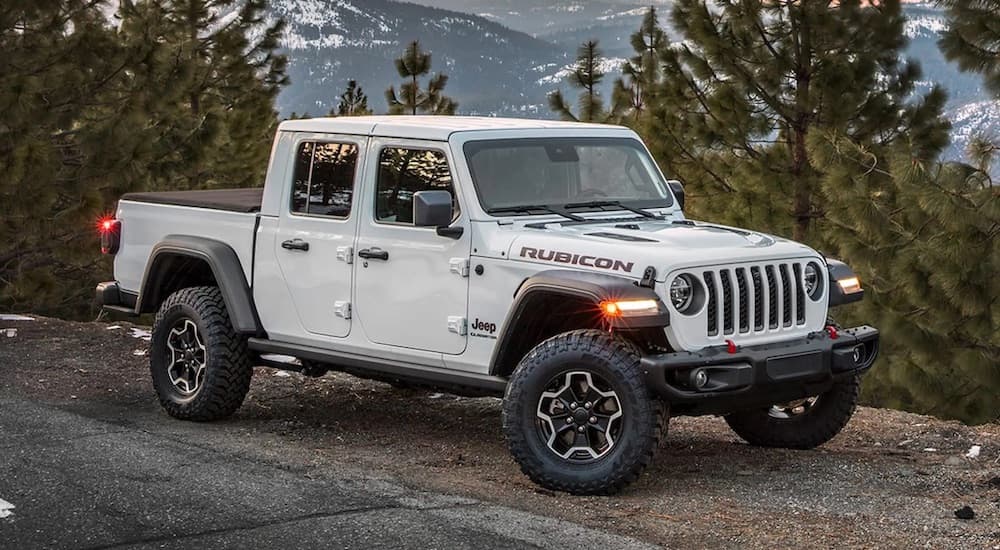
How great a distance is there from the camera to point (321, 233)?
890 centimetres

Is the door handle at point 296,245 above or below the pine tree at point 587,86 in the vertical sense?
below

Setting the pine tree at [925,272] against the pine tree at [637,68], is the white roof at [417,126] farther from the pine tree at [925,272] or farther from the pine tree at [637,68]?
the pine tree at [637,68]

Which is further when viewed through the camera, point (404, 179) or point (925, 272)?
point (925, 272)

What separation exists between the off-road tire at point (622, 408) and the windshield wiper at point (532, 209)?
0.93m

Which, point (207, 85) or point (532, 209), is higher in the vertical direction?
point (207, 85)

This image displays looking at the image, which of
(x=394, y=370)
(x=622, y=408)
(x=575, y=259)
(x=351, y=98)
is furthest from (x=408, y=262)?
(x=351, y=98)

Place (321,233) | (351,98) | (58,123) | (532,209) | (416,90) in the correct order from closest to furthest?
(532,209), (321,233), (58,123), (416,90), (351,98)

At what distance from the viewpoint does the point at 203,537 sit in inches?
253

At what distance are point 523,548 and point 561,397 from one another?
1451mm

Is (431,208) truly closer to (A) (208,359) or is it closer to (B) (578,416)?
(B) (578,416)

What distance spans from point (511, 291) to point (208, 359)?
2566 millimetres

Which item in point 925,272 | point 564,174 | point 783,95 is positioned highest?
point 783,95

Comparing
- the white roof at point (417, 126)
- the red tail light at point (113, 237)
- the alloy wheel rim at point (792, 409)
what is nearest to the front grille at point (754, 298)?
the alloy wheel rim at point (792, 409)

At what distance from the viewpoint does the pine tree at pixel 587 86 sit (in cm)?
2838
